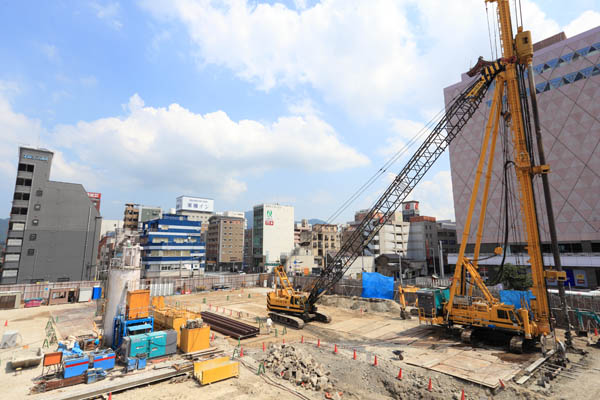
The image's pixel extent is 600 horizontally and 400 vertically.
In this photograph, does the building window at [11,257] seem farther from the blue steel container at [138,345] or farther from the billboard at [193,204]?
the billboard at [193,204]

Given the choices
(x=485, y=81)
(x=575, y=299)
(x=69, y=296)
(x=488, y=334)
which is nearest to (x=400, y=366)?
(x=488, y=334)

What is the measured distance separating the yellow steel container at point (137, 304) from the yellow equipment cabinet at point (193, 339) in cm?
285

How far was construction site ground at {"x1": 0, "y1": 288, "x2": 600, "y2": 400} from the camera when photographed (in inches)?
573

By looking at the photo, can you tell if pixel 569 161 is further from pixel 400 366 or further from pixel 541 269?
pixel 400 366

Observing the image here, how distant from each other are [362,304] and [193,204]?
379 feet

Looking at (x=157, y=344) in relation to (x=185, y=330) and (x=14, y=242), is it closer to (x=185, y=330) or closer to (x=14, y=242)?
(x=185, y=330)

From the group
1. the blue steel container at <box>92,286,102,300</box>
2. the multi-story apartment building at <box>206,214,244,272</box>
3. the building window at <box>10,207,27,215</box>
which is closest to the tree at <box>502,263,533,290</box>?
the blue steel container at <box>92,286,102,300</box>

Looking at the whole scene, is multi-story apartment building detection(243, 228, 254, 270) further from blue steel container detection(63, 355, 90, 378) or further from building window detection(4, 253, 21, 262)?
blue steel container detection(63, 355, 90, 378)

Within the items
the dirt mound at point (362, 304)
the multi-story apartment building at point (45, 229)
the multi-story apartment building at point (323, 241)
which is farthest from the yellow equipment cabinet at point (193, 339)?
the multi-story apartment building at point (323, 241)

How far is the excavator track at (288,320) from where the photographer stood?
1092 inches

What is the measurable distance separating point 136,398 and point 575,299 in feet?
110

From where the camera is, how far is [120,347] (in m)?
18.4

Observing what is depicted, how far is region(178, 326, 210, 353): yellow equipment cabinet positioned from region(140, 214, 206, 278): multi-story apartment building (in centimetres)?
6221

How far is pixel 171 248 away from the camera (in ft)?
260
